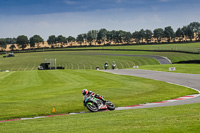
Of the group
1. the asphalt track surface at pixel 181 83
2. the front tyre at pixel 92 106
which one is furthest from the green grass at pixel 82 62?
the front tyre at pixel 92 106

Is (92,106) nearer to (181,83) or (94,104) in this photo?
(94,104)

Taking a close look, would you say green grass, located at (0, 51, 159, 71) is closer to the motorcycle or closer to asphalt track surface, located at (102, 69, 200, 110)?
asphalt track surface, located at (102, 69, 200, 110)

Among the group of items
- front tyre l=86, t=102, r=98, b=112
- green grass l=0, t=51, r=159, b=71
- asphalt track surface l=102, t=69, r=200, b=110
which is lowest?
green grass l=0, t=51, r=159, b=71

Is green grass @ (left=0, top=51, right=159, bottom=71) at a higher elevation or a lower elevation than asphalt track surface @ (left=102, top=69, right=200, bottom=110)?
lower

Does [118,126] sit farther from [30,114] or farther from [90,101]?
Result: [30,114]

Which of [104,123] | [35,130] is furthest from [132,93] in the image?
[35,130]

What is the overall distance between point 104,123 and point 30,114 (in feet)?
18.5

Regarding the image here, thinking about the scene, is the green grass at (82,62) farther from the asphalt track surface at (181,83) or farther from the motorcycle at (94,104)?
the motorcycle at (94,104)

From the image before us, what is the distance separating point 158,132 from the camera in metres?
7.94

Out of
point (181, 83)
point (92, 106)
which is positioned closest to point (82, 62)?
point (181, 83)

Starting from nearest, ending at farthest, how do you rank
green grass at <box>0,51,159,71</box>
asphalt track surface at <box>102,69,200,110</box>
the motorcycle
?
the motorcycle, asphalt track surface at <box>102,69,200,110</box>, green grass at <box>0,51,159,71</box>

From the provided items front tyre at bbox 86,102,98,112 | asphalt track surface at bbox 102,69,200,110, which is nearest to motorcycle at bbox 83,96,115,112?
front tyre at bbox 86,102,98,112

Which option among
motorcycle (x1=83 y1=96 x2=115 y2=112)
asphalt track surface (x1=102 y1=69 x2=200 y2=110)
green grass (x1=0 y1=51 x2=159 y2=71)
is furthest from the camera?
green grass (x1=0 y1=51 x2=159 y2=71)

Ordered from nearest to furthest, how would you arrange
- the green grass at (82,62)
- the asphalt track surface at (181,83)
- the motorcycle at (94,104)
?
1. the motorcycle at (94,104)
2. the asphalt track surface at (181,83)
3. the green grass at (82,62)
